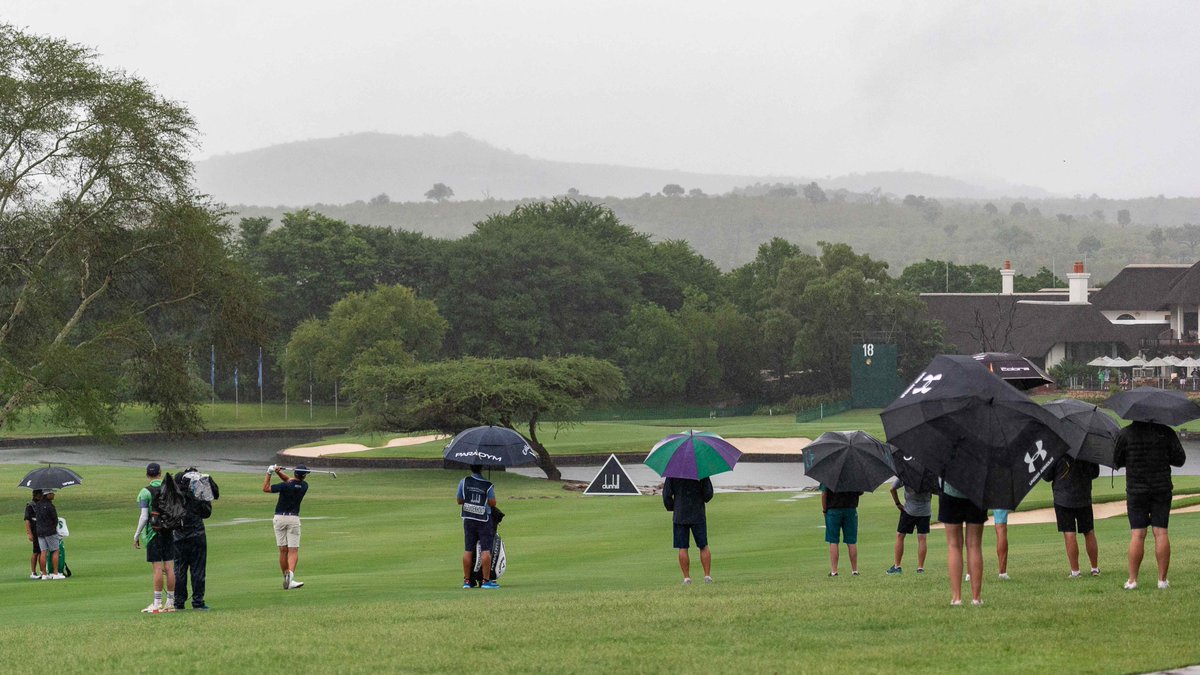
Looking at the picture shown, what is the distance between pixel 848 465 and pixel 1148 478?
5.10m

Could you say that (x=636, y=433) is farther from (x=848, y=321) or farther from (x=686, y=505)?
(x=686, y=505)

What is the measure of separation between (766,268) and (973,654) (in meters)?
125

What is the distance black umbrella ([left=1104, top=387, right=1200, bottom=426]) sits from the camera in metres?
15.6

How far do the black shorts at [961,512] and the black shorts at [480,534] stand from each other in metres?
7.74

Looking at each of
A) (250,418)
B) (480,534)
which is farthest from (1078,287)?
(480,534)

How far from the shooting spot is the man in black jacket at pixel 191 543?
730 inches

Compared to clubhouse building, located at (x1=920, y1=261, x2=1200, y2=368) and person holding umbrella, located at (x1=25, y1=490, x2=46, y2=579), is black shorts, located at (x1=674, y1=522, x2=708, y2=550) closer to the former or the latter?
person holding umbrella, located at (x1=25, y1=490, x2=46, y2=579)

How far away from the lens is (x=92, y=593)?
23.3 meters

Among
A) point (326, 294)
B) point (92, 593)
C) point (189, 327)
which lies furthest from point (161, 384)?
point (326, 294)

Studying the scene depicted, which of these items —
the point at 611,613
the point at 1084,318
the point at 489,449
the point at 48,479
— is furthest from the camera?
the point at 1084,318

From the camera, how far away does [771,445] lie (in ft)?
263

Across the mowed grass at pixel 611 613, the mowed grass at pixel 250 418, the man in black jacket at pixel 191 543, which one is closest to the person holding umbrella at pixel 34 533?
the mowed grass at pixel 611 613

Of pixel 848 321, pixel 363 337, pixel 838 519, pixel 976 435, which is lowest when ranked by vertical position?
pixel 838 519

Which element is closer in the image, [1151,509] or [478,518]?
[1151,509]
